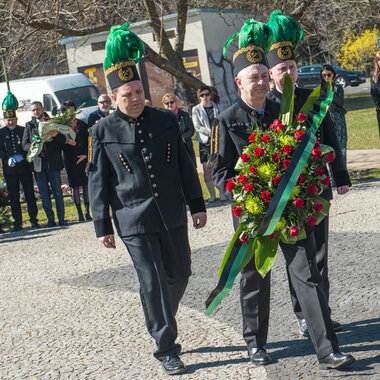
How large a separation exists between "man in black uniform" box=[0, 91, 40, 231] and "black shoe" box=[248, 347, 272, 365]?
8.30m

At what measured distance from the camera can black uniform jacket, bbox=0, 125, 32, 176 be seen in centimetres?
1241

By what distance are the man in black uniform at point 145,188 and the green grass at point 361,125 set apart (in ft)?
41.5

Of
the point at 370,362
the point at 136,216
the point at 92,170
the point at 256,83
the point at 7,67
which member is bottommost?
the point at 370,362

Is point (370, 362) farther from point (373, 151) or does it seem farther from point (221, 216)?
point (373, 151)

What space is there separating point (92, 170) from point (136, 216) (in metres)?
0.46

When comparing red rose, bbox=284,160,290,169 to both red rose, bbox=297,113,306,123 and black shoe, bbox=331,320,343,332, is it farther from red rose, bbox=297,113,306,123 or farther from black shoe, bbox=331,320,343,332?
black shoe, bbox=331,320,343,332

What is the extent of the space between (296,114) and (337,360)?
1641mm

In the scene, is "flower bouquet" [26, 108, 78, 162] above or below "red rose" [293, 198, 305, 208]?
above

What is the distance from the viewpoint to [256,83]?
188 inches

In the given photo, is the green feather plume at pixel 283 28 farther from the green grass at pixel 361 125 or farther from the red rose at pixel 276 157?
the green grass at pixel 361 125

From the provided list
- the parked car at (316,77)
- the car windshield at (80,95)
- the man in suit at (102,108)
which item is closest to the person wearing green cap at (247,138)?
the man in suit at (102,108)

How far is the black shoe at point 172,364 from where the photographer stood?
15.9ft

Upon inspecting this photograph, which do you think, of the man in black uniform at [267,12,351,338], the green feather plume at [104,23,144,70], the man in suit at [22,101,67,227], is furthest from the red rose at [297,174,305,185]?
the man in suit at [22,101,67,227]

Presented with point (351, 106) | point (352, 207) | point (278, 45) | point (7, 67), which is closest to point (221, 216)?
point (352, 207)
